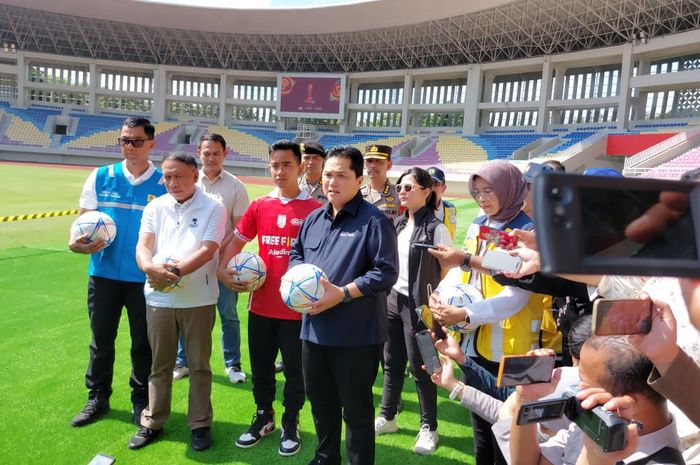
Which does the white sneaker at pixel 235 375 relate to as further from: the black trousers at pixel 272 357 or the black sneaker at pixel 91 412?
the black sneaker at pixel 91 412

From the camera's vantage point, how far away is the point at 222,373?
4.56 metres

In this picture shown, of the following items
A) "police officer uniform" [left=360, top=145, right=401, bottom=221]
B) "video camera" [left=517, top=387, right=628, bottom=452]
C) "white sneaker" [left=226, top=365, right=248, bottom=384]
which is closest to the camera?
"video camera" [left=517, top=387, right=628, bottom=452]

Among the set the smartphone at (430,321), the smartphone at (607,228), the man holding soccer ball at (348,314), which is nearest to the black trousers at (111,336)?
Answer: the man holding soccer ball at (348,314)

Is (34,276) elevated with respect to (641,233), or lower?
lower

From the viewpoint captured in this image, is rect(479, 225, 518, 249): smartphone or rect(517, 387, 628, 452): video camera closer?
rect(517, 387, 628, 452): video camera

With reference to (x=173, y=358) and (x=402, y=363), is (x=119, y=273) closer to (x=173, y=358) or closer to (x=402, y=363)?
(x=173, y=358)

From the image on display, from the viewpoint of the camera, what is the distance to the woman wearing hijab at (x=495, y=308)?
260 cm

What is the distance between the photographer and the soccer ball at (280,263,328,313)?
8.71 feet

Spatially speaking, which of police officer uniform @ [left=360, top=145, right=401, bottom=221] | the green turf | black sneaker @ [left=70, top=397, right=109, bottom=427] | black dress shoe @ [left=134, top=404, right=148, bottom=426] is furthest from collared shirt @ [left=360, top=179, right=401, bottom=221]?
black sneaker @ [left=70, top=397, right=109, bottom=427]

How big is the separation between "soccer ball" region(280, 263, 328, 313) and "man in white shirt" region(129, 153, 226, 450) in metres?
0.85

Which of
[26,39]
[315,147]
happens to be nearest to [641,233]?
[315,147]

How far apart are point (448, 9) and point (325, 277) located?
3230cm

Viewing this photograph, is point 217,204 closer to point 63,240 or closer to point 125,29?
point 63,240

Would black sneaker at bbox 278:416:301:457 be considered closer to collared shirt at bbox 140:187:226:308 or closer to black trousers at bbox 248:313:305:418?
black trousers at bbox 248:313:305:418
